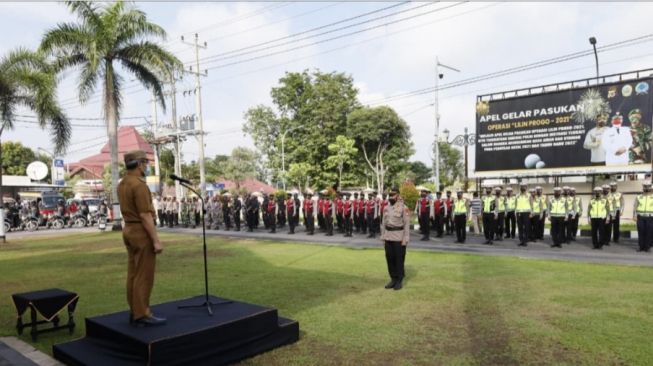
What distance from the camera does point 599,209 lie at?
12469mm

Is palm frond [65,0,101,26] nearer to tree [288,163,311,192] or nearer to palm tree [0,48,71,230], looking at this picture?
palm tree [0,48,71,230]

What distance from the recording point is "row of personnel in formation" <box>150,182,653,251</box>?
12656mm

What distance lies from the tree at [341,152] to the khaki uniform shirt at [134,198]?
33.4 m

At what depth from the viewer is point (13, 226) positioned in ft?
86.4

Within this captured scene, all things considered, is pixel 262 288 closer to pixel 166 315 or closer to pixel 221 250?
pixel 166 315

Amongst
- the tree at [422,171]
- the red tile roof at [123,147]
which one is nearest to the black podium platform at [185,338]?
the red tile roof at [123,147]

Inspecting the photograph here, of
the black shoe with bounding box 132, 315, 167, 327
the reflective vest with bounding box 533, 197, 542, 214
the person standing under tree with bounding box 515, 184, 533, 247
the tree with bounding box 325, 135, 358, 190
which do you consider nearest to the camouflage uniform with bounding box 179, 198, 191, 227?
the tree with bounding box 325, 135, 358, 190

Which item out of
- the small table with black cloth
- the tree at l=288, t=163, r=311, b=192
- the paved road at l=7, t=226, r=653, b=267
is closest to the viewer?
the small table with black cloth

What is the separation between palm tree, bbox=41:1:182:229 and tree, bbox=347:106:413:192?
22647 mm

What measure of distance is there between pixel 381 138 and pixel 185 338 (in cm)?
3812

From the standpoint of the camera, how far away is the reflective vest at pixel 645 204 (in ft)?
38.9

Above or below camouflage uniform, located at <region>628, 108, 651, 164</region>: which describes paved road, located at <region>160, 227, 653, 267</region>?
below

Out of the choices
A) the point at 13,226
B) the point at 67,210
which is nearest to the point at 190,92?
the point at 67,210

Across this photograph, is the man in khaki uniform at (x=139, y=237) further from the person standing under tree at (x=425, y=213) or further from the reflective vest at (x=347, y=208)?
the reflective vest at (x=347, y=208)
